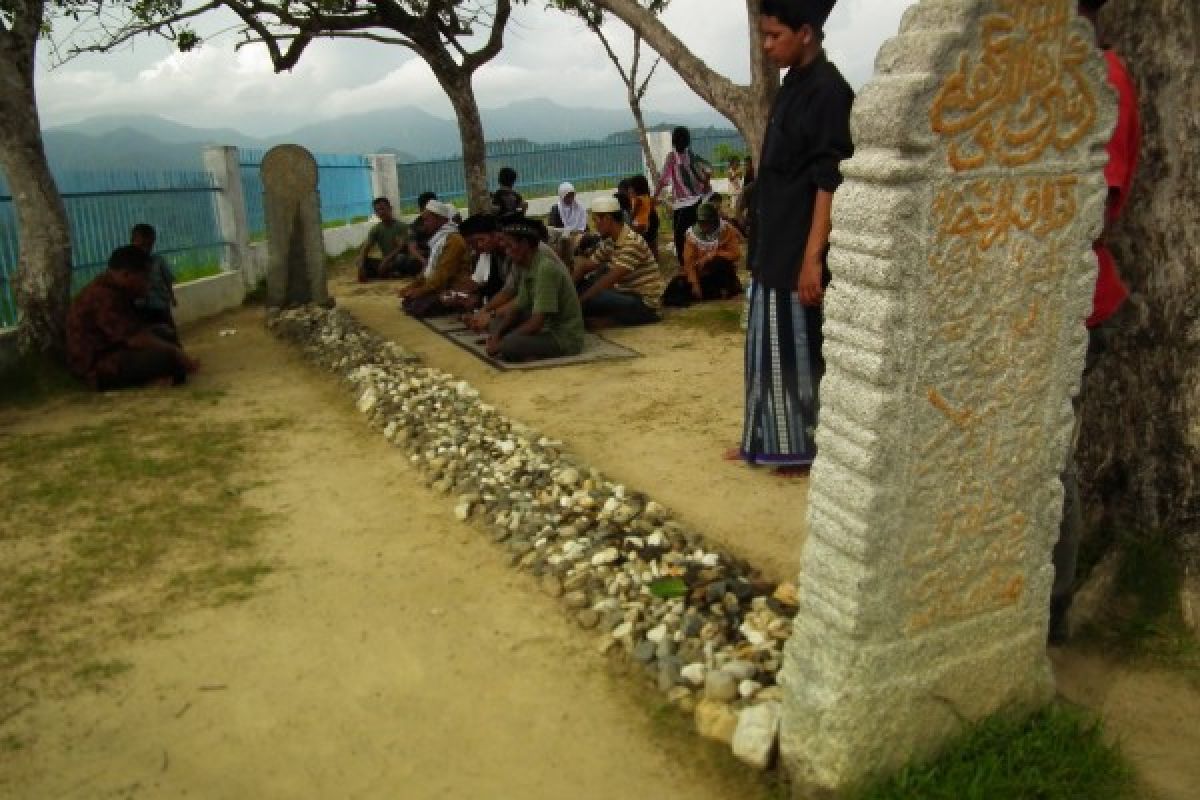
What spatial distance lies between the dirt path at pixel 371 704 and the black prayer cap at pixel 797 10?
2348 mm

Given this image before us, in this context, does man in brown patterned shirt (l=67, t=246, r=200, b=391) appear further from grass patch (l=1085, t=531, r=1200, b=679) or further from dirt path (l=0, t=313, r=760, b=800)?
grass patch (l=1085, t=531, r=1200, b=679)

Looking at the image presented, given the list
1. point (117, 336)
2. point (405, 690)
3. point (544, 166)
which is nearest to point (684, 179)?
point (117, 336)

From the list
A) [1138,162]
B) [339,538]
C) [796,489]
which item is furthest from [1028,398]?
[339,538]

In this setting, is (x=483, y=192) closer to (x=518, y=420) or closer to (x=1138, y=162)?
(x=518, y=420)

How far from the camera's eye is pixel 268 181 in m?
9.68

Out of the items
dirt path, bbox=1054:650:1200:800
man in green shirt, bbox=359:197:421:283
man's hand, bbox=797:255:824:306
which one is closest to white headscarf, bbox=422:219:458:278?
man in green shirt, bbox=359:197:421:283

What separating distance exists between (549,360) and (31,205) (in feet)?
13.3

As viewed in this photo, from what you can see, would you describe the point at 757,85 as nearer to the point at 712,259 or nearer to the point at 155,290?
the point at 712,259

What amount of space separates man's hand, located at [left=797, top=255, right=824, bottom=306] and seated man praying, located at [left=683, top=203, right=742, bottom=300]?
519 cm

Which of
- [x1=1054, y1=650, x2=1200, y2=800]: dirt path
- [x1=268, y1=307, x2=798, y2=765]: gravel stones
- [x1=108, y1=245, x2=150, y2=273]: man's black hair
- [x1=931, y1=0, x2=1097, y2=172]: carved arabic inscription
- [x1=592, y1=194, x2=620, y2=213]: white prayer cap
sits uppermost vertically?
[x1=931, y1=0, x2=1097, y2=172]: carved arabic inscription

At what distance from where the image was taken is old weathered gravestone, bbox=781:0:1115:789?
1.91 m

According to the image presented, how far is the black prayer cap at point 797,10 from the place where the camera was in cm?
357

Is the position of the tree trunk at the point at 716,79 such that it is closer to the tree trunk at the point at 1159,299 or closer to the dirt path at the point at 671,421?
the dirt path at the point at 671,421

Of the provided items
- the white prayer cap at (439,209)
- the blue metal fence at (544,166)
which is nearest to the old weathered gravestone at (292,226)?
the white prayer cap at (439,209)
